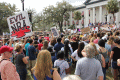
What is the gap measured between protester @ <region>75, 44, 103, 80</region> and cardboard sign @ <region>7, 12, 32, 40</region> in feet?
11.8

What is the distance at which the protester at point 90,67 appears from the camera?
7.45 ft

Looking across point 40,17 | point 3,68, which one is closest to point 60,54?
point 3,68

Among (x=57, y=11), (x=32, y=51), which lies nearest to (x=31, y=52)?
(x=32, y=51)

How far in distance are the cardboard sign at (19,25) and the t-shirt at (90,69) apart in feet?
11.7

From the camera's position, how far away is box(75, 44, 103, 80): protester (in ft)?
7.45

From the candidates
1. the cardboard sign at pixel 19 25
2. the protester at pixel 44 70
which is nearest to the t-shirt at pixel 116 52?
the protester at pixel 44 70

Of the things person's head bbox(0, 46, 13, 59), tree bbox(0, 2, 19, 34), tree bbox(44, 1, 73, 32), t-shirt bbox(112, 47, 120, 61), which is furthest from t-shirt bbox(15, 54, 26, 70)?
tree bbox(44, 1, 73, 32)

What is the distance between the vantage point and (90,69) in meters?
2.29

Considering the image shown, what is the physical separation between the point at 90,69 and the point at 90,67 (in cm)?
5

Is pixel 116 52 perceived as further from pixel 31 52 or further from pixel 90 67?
pixel 31 52

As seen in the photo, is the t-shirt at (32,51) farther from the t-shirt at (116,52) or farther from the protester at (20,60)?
the t-shirt at (116,52)

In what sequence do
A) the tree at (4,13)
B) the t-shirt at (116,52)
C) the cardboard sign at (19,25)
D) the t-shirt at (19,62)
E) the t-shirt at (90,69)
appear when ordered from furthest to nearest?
the tree at (4,13)
the cardboard sign at (19,25)
the t-shirt at (116,52)
the t-shirt at (19,62)
the t-shirt at (90,69)

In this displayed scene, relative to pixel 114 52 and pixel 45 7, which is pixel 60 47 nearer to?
pixel 114 52

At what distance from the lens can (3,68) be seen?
2166 mm
